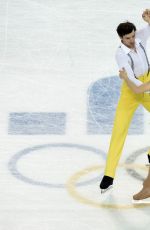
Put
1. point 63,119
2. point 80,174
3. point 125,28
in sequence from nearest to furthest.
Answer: point 125,28, point 80,174, point 63,119

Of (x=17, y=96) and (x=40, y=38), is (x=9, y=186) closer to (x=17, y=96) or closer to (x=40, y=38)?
(x=17, y=96)

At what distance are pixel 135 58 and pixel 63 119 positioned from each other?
86.7 inches

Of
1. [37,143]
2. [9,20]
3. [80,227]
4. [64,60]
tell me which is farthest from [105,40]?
[80,227]

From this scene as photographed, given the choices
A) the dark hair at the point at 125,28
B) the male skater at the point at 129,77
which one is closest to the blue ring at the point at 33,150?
the male skater at the point at 129,77

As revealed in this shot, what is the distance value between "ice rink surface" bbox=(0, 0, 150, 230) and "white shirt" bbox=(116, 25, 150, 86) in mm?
1217

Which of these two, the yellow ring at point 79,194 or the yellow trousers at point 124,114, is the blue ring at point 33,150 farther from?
the yellow trousers at point 124,114

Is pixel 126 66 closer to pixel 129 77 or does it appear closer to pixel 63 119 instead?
pixel 129 77

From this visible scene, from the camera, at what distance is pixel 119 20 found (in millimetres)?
12164

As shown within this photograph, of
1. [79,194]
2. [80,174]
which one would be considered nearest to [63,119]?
[80,174]

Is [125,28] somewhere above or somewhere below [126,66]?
above

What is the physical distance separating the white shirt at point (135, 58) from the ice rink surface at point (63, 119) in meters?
1.22

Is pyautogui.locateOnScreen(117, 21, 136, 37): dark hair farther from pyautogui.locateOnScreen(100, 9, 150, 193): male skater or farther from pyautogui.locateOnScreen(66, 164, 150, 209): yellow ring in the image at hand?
pyautogui.locateOnScreen(66, 164, 150, 209): yellow ring

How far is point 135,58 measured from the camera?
6980mm

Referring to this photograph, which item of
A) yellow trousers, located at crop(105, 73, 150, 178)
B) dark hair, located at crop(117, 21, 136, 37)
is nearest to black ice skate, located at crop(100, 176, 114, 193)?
yellow trousers, located at crop(105, 73, 150, 178)
